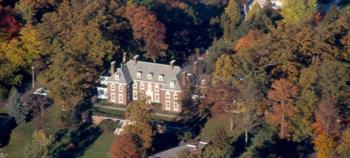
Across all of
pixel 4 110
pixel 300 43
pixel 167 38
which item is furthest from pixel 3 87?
pixel 300 43

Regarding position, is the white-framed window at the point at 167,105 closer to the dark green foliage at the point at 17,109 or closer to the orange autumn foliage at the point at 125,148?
the orange autumn foliage at the point at 125,148

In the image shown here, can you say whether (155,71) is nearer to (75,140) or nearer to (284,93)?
(75,140)

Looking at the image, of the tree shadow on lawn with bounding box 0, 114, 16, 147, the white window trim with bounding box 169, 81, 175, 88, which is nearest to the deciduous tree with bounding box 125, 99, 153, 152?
the white window trim with bounding box 169, 81, 175, 88

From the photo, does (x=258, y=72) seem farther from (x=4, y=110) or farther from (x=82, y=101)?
(x=4, y=110)

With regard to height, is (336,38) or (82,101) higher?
(336,38)

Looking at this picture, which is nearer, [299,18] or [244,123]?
[244,123]

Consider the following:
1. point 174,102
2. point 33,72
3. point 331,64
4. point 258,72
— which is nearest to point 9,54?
point 33,72

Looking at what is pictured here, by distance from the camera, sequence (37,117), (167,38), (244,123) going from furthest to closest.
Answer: (167,38) → (37,117) → (244,123)

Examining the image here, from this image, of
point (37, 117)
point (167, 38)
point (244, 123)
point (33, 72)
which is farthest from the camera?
point (167, 38)
